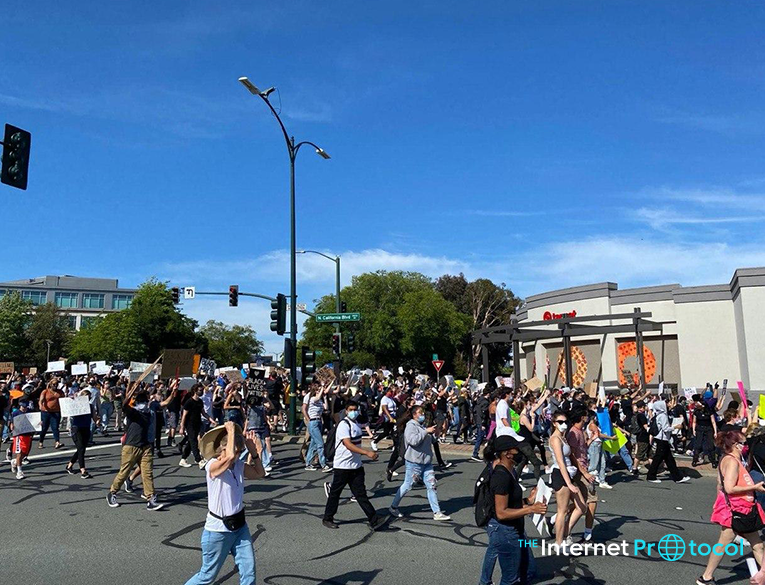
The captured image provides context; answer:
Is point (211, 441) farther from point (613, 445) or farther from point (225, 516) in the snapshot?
point (613, 445)

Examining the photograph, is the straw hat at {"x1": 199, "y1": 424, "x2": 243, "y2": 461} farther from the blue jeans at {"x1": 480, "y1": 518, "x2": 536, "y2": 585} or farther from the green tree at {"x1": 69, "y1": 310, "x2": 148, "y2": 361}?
the green tree at {"x1": 69, "y1": 310, "x2": 148, "y2": 361}

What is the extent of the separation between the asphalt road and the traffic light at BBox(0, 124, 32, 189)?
5204 mm

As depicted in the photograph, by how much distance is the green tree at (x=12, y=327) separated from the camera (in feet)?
207

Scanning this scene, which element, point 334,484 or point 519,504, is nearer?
point 519,504

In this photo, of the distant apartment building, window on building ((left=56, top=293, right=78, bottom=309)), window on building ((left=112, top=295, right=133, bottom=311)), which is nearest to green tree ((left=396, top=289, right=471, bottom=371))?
the distant apartment building

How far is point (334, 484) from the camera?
27.4 ft

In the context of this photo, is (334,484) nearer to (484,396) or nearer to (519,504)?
(519,504)

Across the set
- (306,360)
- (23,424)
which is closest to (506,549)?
(23,424)

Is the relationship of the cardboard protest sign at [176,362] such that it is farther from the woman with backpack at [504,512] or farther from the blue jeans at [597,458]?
the woman with backpack at [504,512]

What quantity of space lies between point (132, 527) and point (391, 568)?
3791 millimetres

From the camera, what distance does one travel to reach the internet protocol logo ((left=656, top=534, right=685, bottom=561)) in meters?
7.02

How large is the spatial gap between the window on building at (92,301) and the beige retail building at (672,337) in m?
102

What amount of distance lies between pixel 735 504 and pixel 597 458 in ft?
18.8

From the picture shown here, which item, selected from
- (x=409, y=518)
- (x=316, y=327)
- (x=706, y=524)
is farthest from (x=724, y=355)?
(x=316, y=327)
